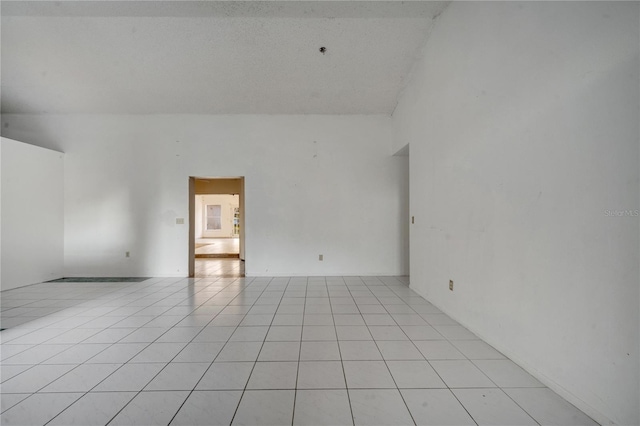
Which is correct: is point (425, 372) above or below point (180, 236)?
below

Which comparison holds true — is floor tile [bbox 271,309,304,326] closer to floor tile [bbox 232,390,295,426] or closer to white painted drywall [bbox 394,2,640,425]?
floor tile [bbox 232,390,295,426]

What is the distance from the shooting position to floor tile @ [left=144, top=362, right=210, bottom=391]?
1.70 meters

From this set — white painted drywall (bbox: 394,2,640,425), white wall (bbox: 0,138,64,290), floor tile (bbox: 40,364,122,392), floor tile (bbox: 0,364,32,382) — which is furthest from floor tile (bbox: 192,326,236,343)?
white wall (bbox: 0,138,64,290)

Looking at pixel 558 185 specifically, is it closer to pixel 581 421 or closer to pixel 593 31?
pixel 593 31

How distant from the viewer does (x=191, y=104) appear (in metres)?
4.83

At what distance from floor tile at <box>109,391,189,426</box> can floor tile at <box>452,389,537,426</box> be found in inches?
65.6

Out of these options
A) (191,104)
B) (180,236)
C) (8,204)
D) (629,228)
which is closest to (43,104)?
(8,204)

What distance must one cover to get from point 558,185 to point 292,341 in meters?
2.26

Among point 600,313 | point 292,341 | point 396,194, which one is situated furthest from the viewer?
point 396,194

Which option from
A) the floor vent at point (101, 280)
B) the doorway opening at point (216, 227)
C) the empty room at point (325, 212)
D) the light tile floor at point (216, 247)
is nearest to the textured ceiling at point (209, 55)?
the empty room at point (325, 212)

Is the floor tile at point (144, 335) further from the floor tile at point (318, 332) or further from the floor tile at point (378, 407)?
the floor tile at point (378, 407)

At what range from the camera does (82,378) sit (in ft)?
5.89

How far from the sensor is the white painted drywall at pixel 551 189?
130 cm

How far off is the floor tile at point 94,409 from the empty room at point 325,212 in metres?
0.01
